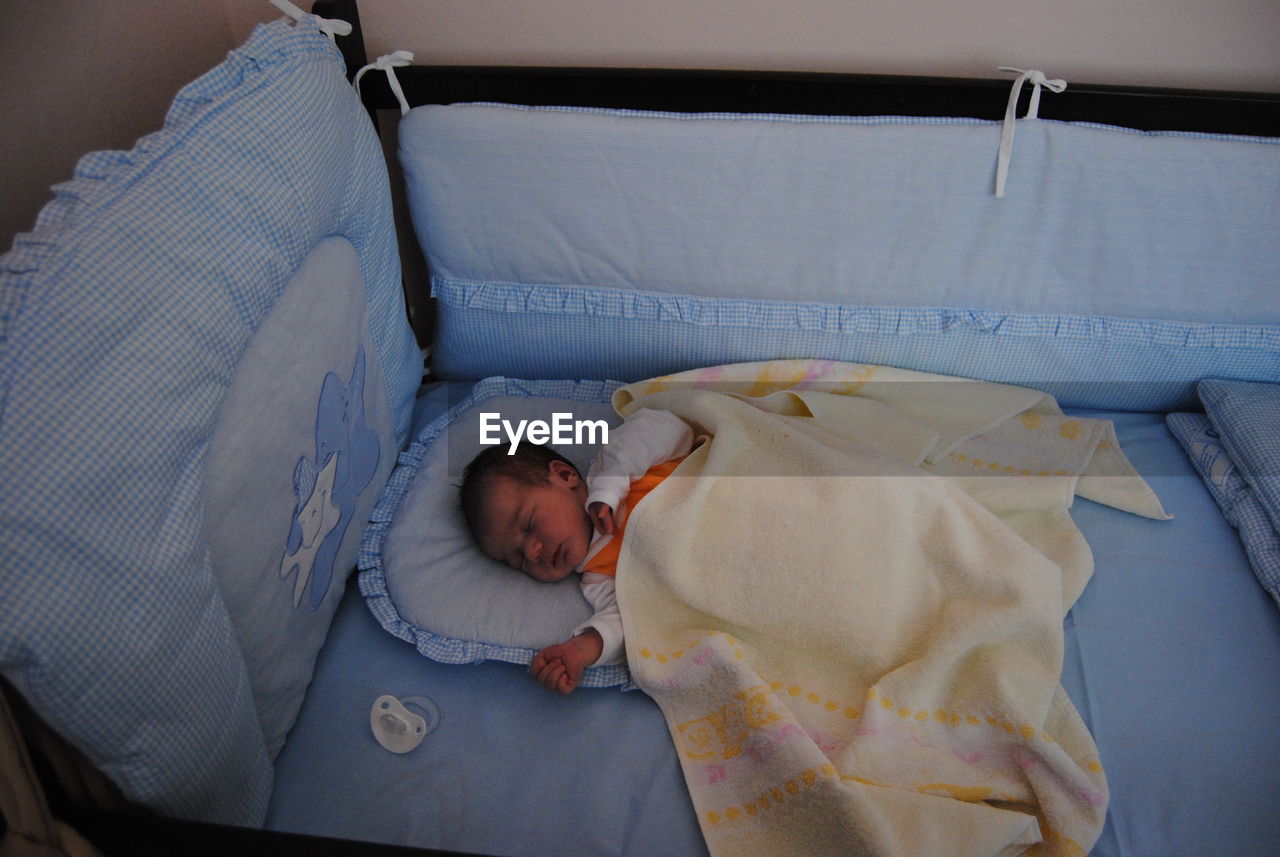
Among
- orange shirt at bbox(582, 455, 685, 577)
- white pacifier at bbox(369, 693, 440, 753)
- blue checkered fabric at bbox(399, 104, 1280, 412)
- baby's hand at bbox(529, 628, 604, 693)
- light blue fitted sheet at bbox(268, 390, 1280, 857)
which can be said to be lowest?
light blue fitted sheet at bbox(268, 390, 1280, 857)

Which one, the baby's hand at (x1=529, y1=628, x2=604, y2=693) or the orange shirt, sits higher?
the orange shirt

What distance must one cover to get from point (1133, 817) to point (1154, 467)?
1.91 ft

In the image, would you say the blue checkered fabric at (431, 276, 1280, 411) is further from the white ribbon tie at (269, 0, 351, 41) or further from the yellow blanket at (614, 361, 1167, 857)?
the white ribbon tie at (269, 0, 351, 41)

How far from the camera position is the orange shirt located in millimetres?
1209

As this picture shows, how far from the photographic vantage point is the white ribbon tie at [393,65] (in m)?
1.27

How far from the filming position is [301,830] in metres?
0.96

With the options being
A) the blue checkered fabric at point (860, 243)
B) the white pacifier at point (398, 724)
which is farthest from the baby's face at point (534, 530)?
the blue checkered fabric at point (860, 243)

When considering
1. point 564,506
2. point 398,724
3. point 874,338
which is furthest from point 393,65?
point 398,724

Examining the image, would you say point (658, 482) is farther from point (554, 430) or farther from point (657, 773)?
point (657, 773)

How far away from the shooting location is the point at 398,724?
41.2 inches

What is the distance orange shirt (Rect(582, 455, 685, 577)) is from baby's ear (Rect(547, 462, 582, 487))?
0.09 metres

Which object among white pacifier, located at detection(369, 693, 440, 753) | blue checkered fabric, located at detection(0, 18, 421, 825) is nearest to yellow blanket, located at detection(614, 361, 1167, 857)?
white pacifier, located at detection(369, 693, 440, 753)
